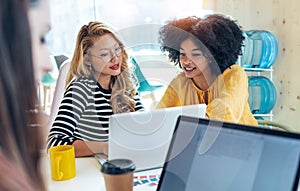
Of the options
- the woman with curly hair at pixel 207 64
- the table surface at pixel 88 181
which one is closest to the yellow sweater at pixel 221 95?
the woman with curly hair at pixel 207 64

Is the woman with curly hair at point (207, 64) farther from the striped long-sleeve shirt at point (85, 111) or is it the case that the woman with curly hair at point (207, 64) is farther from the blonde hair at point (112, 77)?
the striped long-sleeve shirt at point (85, 111)

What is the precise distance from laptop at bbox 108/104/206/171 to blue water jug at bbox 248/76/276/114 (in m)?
2.12

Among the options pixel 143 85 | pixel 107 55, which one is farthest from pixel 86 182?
pixel 143 85

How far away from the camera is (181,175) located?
835 millimetres

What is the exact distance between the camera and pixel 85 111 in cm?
172

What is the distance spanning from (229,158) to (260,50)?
8.53 feet

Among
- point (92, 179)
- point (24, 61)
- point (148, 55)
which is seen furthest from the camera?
A: point (148, 55)

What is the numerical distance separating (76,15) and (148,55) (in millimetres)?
3126

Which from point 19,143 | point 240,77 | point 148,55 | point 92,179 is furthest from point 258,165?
point 148,55

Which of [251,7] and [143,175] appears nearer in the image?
[143,175]

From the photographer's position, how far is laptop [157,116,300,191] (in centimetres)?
66

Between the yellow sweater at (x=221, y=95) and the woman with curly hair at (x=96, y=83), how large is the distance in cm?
23

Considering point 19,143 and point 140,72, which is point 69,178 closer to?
point 19,143

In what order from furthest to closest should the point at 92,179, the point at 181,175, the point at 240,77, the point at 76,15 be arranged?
the point at 76,15, the point at 240,77, the point at 92,179, the point at 181,175
